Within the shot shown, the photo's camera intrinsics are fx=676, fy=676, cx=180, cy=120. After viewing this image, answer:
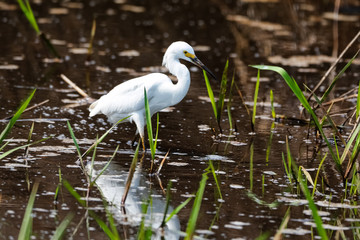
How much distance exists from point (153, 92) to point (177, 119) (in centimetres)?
127

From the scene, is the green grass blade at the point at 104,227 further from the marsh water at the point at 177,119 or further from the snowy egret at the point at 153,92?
the snowy egret at the point at 153,92

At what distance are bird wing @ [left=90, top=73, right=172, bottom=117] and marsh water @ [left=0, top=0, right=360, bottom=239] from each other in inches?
14.2

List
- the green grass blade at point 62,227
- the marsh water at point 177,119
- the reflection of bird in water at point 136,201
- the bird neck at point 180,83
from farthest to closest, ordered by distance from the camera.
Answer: the bird neck at point 180,83 → the marsh water at point 177,119 → the reflection of bird in water at point 136,201 → the green grass blade at point 62,227

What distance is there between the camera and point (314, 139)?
761 cm

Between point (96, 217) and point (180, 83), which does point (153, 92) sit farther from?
point (96, 217)

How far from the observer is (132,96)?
708cm

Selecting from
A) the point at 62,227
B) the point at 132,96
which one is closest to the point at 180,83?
the point at 132,96

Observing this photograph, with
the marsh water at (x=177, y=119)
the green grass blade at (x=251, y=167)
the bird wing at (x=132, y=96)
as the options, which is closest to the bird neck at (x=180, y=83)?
the bird wing at (x=132, y=96)

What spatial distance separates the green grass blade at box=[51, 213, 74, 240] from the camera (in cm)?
434

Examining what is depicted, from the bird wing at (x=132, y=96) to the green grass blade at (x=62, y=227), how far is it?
2.27 m

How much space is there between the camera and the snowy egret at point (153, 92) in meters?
7.00

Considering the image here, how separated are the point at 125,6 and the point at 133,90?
9084 millimetres

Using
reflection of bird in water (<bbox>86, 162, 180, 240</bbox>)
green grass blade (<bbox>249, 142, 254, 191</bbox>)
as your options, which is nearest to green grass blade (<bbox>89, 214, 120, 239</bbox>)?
reflection of bird in water (<bbox>86, 162, 180, 240</bbox>)

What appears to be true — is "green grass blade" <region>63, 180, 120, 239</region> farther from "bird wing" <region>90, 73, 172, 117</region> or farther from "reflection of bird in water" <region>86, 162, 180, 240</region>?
"bird wing" <region>90, 73, 172, 117</region>
